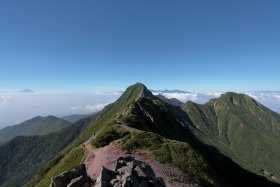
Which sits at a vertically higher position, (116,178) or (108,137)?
(108,137)

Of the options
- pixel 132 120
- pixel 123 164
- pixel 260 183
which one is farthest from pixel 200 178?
pixel 260 183

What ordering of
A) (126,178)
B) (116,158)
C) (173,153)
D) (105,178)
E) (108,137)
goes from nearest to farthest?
(126,178) < (105,178) < (116,158) < (173,153) < (108,137)

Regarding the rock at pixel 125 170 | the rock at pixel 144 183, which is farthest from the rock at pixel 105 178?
the rock at pixel 144 183

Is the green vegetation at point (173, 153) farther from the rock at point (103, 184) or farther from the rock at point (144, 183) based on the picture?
the rock at point (103, 184)

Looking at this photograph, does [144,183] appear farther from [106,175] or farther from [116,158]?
[116,158]

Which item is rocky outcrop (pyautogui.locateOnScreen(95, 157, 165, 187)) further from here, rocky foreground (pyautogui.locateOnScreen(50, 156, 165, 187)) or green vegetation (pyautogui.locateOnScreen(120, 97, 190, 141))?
green vegetation (pyautogui.locateOnScreen(120, 97, 190, 141))

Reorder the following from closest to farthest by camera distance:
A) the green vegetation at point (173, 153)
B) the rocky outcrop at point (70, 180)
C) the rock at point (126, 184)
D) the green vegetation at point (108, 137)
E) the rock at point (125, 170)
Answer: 1. the rock at point (126, 184)
2. the rock at point (125, 170)
3. the rocky outcrop at point (70, 180)
4. the green vegetation at point (173, 153)
5. the green vegetation at point (108, 137)

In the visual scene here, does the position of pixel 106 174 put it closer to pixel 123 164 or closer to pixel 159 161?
pixel 123 164

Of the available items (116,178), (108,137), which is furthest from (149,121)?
(116,178)
